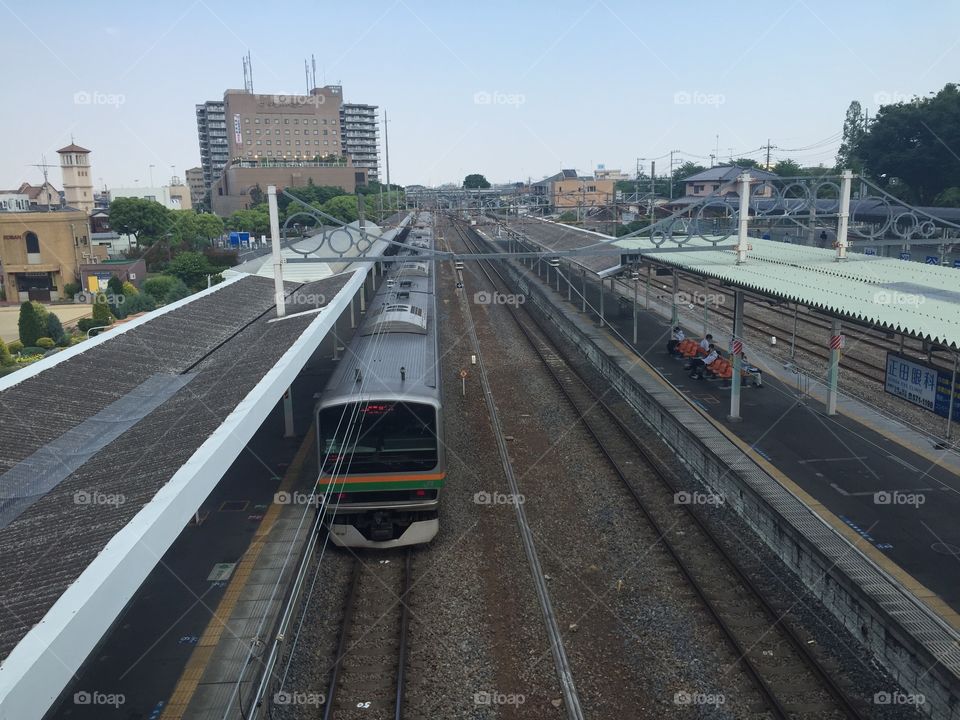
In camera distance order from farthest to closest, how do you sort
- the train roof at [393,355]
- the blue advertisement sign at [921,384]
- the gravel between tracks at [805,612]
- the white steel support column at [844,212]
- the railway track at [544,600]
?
the white steel support column at [844,212]
the blue advertisement sign at [921,384]
the train roof at [393,355]
the gravel between tracks at [805,612]
the railway track at [544,600]

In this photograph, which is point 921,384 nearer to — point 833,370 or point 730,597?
point 833,370

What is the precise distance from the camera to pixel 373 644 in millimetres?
7648

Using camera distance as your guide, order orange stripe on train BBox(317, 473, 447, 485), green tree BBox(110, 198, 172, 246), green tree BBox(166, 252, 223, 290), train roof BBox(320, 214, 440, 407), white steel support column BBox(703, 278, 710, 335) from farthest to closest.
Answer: green tree BBox(110, 198, 172, 246) < green tree BBox(166, 252, 223, 290) < white steel support column BBox(703, 278, 710, 335) < train roof BBox(320, 214, 440, 407) < orange stripe on train BBox(317, 473, 447, 485)

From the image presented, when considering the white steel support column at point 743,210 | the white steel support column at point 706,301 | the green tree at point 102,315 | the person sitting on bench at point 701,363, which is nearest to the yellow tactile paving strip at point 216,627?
the white steel support column at point 743,210

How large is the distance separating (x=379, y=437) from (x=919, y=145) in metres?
41.6

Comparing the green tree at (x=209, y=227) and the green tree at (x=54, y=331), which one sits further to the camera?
Result: the green tree at (x=209, y=227)

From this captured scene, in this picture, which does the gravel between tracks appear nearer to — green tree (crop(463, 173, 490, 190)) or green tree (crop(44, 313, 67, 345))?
green tree (crop(44, 313, 67, 345))

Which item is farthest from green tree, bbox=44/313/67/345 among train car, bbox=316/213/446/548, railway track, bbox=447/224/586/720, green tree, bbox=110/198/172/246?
green tree, bbox=110/198/172/246

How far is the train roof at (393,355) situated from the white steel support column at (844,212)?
736cm

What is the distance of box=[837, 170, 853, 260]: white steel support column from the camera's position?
42.2ft

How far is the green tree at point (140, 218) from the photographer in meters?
47.4

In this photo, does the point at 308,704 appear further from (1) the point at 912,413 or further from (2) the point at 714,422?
(1) the point at 912,413

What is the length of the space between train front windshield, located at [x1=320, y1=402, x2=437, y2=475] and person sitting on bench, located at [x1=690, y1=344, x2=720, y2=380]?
932cm

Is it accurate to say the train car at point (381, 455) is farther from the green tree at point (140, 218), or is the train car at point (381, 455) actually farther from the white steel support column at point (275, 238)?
the green tree at point (140, 218)
